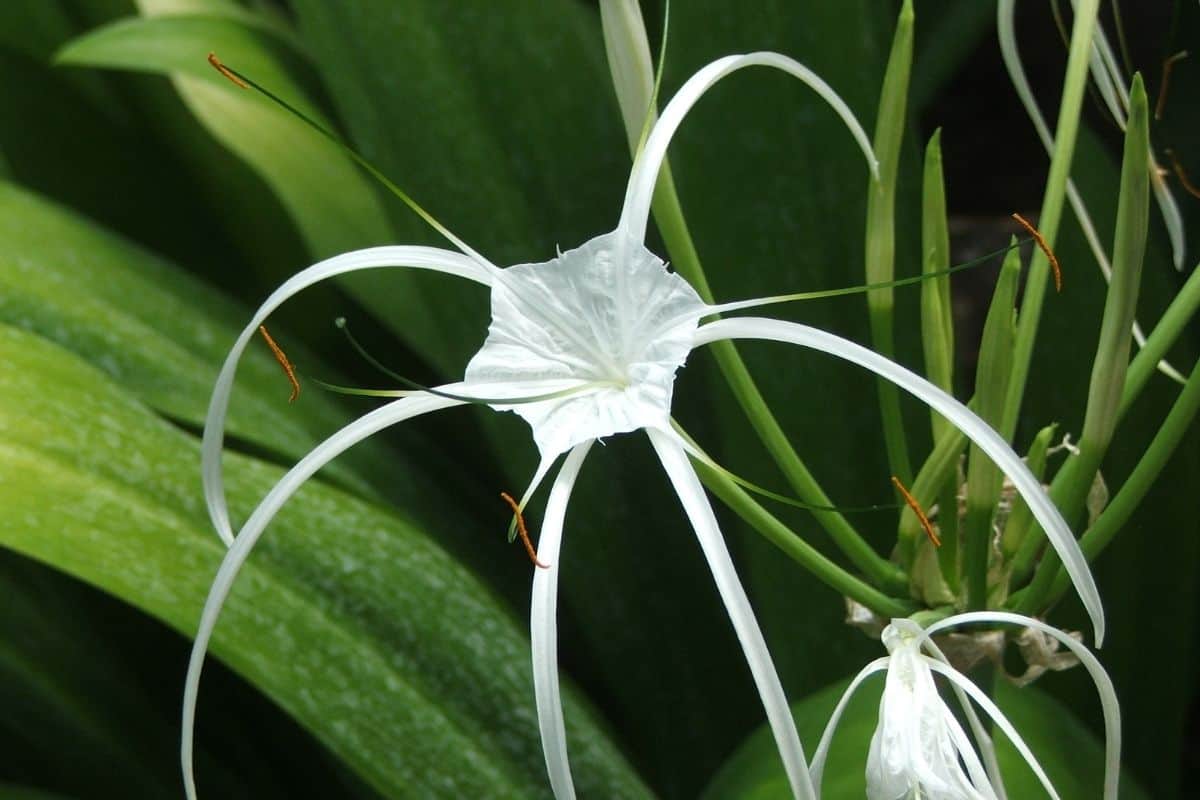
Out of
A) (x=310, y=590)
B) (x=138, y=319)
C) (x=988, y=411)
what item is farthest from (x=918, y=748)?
(x=138, y=319)

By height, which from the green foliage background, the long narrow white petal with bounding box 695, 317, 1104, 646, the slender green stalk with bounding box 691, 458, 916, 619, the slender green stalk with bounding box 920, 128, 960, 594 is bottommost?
the long narrow white petal with bounding box 695, 317, 1104, 646

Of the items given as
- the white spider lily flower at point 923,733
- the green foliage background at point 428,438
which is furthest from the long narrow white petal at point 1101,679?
the green foliage background at point 428,438

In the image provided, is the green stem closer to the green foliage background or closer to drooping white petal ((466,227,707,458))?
drooping white petal ((466,227,707,458))

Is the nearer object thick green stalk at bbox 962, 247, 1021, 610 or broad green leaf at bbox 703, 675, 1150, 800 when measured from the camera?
thick green stalk at bbox 962, 247, 1021, 610

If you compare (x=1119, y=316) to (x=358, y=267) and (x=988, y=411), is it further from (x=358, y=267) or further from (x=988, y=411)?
(x=358, y=267)

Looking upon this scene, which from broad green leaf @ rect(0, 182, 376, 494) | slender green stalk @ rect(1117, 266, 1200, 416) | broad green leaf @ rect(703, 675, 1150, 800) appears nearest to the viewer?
slender green stalk @ rect(1117, 266, 1200, 416)

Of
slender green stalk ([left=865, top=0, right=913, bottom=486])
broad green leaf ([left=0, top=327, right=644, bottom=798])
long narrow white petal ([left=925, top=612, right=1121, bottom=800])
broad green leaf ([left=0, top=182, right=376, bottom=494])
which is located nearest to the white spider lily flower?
long narrow white petal ([left=925, top=612, right=1121, bottom=800])

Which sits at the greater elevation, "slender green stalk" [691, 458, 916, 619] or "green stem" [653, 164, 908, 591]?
"green stem" [653, 164, 908, 591]

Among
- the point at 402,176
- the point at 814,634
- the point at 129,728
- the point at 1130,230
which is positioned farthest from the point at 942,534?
the point at 129,728
